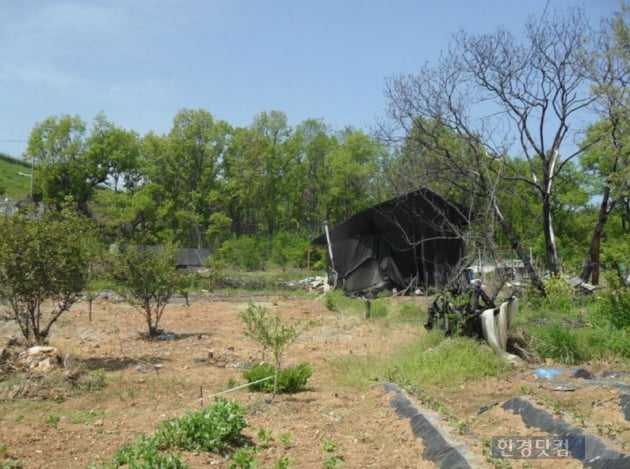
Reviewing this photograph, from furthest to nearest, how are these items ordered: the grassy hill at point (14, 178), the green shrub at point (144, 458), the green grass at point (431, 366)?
the grassy hill at point (14, 178), the green grass at point (431, 366), the green shrub at point (144, 458)

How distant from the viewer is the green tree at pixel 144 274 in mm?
12500

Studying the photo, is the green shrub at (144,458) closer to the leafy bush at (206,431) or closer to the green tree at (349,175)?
the leafy bush at (206,431)

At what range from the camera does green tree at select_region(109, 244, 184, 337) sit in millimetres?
12500

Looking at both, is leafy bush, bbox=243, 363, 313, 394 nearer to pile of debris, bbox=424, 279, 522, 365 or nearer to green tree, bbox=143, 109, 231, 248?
pile of debris, bbox=424, 279, 522, 365

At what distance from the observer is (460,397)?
7094mm

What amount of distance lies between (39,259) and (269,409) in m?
4.42

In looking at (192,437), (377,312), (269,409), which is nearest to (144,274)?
(377,312)

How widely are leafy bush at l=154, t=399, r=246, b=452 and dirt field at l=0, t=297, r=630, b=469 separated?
0.46 ft

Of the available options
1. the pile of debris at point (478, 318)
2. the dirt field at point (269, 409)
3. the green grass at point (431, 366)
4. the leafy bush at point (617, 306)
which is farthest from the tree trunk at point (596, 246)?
the green grass at point (431, 366)

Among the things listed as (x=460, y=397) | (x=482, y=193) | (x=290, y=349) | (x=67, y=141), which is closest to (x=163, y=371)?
(x=290, y=349)

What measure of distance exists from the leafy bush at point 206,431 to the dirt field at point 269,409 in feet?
0.46

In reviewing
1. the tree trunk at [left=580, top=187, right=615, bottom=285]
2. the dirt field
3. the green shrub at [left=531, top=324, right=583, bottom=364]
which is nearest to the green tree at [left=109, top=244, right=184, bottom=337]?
the dirt field

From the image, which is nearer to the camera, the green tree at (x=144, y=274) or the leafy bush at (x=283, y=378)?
the leafy bush at (x=283, y=378)

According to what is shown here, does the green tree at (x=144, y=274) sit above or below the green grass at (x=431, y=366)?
above
